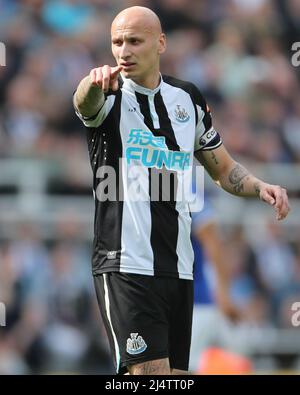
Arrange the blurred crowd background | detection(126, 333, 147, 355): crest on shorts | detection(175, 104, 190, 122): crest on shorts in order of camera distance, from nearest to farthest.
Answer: detection(126, 333, 147, 355): crest on shorts → detection(175, 104, 190, 122): crest on shorts → the blurred crowd background

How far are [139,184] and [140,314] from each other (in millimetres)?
692

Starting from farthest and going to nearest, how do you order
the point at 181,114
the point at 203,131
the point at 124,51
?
the point at 203,131 < the point at 181,114 < the point at 124,51

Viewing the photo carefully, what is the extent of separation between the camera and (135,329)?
17.6 feet

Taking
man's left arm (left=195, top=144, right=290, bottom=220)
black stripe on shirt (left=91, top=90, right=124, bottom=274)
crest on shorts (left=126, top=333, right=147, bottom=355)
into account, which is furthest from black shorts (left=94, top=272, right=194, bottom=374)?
man's left arm (left=195, top=144, right=290, bottom=220)

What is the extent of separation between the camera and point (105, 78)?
5.00 meters

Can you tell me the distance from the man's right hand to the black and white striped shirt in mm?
386

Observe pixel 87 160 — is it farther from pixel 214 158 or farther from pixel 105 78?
pixel 105 78

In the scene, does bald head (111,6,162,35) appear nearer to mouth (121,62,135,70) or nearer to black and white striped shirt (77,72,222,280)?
mouth (121,62,135,70)

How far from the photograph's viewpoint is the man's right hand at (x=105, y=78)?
5.01 metres

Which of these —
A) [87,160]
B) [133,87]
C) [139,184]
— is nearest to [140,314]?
[139,184]

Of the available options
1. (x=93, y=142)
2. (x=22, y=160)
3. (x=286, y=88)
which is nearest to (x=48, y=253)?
(x=22, y=160)

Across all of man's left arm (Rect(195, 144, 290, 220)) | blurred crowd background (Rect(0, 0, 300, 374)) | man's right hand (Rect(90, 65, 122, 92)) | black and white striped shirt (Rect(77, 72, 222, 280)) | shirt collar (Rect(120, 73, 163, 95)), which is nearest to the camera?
man's right hand (Rect(90, 65, 122, 92))

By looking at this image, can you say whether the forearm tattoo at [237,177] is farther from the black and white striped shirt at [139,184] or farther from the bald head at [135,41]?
the bald head at [135,41]

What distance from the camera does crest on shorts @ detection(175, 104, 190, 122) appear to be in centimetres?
575
